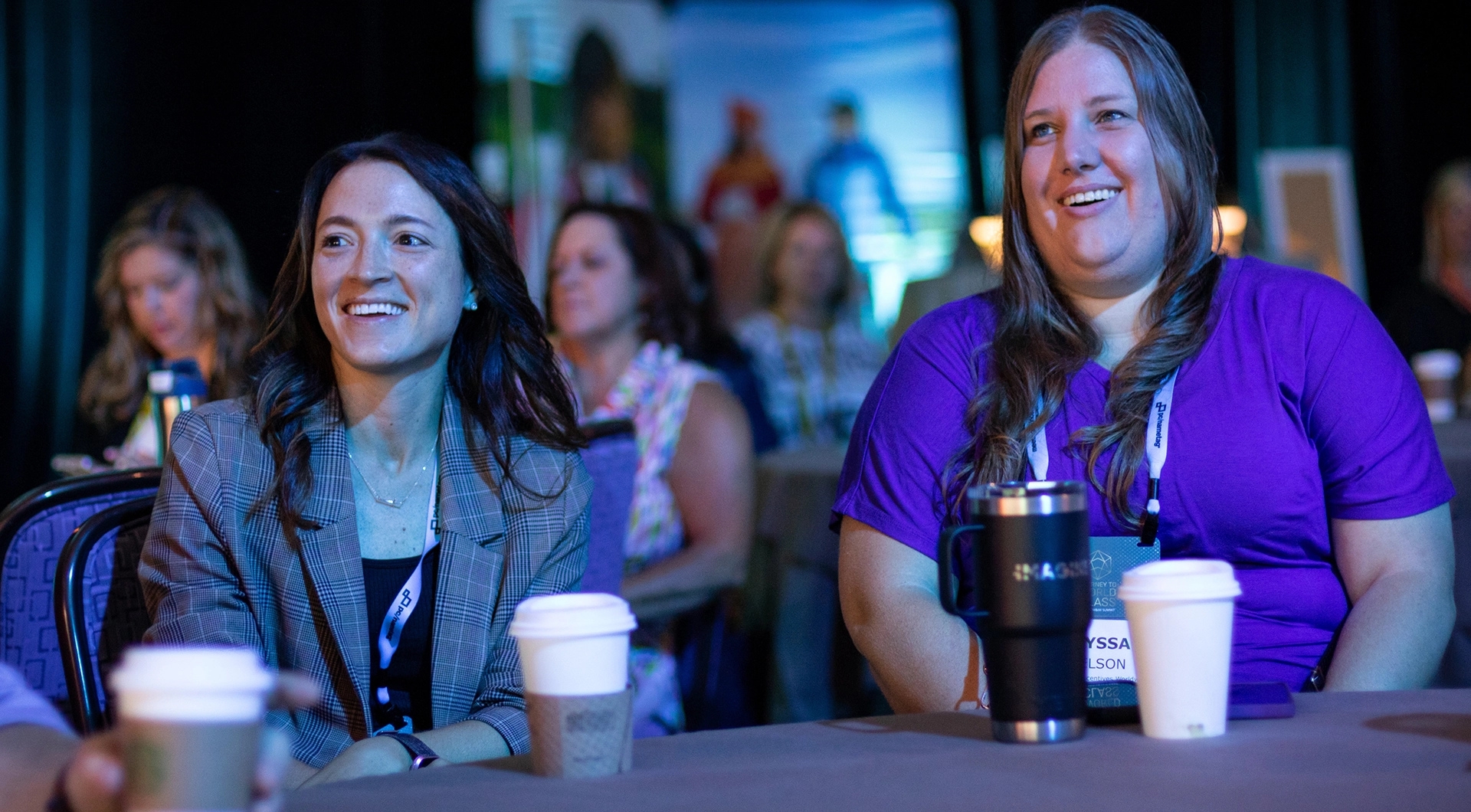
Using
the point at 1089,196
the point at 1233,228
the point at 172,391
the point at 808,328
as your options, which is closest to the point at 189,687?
the point at 1089,196

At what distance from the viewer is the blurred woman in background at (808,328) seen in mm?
5570

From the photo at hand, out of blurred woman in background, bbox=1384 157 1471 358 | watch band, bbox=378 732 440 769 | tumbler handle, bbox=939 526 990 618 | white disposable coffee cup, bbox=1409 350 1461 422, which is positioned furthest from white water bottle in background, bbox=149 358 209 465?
blurred woman in background, bbox=1384 157 1471 358

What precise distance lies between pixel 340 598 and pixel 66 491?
1.42 feet

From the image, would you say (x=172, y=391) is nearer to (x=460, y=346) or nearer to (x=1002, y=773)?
(x=460, y=346)

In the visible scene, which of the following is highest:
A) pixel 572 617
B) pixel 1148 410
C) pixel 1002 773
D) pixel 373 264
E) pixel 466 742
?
pixel 373 264

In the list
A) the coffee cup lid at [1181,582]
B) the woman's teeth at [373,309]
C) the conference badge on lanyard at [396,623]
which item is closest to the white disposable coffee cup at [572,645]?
the coffee cup lid at [1181,582]

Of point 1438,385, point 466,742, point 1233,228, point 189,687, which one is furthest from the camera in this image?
point 1233,228

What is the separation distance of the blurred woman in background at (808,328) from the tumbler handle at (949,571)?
4.36 m

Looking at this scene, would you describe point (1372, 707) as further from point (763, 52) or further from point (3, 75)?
point (763, 52)

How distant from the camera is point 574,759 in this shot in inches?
41.1

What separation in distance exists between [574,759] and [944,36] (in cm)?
848

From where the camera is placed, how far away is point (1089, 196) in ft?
5.84

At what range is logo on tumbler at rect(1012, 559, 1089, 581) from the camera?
3.41 ft

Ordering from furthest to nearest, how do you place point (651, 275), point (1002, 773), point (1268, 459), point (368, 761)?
1. point (651, 275)
2. point (1268, 459)
3. point (368, 761)
4. point (1002, 773)
